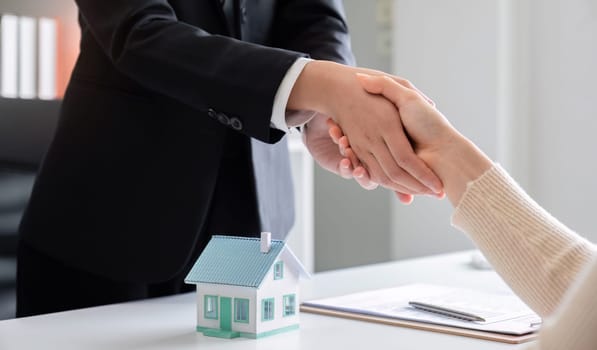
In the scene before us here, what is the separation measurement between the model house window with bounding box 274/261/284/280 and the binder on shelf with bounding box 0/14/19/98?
1180 mm

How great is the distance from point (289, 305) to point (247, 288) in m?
0.07

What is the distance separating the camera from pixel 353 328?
3.64 ft

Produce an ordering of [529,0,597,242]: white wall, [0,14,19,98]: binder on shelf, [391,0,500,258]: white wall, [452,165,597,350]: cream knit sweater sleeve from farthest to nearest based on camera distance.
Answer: [391,0,500,258]: white wall, [529,0,597,242]: white wall, [0,14,19,98]: binder on shelf, [452,165,597,350]: cream knit sweater sleeve

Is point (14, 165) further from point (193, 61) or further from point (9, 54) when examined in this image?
point (193, 61)

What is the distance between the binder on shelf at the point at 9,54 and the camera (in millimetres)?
2066

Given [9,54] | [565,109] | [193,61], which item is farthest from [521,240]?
[565,109]

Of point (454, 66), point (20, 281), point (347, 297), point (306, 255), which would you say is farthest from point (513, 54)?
point (20, 281)

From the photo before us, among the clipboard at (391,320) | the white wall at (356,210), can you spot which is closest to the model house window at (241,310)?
the clipboard at (391,320)

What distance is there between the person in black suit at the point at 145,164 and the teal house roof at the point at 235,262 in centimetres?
17

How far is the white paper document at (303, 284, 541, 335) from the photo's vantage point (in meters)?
1.11

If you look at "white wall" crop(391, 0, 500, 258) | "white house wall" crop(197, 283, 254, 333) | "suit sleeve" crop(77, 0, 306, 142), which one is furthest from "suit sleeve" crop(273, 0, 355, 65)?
"white wall" crop(391, 0, 500, 258)

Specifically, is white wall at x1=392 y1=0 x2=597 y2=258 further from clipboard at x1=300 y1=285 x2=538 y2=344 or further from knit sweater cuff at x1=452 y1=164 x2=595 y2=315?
knit sweater cuff at x1=452 y1=164 x2=595 y2=315

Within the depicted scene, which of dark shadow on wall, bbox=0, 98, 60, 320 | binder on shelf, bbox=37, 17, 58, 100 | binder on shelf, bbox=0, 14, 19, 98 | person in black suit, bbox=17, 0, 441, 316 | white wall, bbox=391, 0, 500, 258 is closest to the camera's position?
person in black suit, bbox=17, 0, 441, 316

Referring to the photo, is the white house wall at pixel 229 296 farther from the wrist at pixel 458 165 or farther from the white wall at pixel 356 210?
the white wall at pixel 356 210
